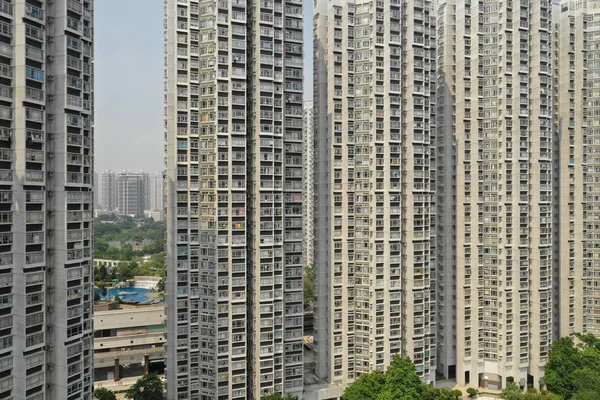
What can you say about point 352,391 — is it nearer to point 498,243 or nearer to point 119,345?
point 498,243

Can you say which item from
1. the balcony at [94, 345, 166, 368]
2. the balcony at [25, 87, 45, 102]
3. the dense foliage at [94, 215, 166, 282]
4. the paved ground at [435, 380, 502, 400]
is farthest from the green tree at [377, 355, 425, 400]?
the dense foliage at [94, 215, 166, 282]

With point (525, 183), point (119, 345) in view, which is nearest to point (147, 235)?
point (119, 345)

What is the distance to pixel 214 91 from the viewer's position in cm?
4225

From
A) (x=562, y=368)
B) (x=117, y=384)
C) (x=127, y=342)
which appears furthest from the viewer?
(x=127, y=342)

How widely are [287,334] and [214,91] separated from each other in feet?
86.8

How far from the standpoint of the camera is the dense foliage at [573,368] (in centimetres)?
4626

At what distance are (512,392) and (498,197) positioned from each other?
23576 millimetres

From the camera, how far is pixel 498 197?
55688 mm

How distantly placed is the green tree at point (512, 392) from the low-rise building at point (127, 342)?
43022 mm

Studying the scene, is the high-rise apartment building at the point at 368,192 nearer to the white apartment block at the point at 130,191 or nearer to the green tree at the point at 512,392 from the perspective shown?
the green tree at the point at 512,392

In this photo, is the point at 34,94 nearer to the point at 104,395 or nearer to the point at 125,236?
the point at 104,395

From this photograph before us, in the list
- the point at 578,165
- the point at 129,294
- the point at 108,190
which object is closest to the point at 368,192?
the point at 578,165

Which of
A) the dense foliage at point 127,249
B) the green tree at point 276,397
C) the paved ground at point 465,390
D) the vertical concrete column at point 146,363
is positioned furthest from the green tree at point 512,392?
the dense foliage at point 127,249

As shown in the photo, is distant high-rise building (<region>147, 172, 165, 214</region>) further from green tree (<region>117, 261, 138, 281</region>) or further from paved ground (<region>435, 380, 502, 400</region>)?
paved ground (<region>435, 380, 502, 400</region>)
